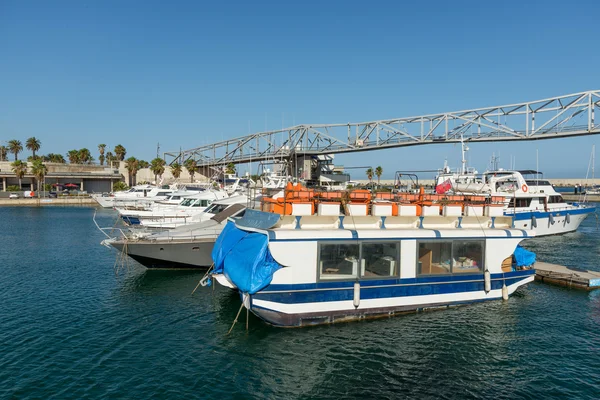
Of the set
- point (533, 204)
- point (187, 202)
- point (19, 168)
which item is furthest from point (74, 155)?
point (533, 204)

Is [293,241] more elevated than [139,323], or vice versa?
[293,241]

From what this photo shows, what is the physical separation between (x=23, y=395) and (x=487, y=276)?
14629 millimetres

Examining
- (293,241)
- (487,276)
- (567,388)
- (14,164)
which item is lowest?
(567,388)

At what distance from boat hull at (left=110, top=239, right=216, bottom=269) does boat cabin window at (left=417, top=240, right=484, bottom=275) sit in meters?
11.1

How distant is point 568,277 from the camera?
19.5 meters

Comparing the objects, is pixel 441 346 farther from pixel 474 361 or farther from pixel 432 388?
pixel 432 388

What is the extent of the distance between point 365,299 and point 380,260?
4.57 ft

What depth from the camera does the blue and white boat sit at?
41.8 ft

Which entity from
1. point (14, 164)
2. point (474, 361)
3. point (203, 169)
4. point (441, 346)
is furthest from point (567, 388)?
point (203, 169)

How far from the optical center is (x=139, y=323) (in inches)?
559

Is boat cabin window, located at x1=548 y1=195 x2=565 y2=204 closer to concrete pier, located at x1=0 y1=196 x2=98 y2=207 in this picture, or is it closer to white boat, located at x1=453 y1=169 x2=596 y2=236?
white boat, located at x1=453 y1=169 x2=596 y2=236

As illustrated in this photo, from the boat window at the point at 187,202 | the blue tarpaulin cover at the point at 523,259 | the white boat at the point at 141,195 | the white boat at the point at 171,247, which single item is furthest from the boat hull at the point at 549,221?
the white boat at the point at 141,195

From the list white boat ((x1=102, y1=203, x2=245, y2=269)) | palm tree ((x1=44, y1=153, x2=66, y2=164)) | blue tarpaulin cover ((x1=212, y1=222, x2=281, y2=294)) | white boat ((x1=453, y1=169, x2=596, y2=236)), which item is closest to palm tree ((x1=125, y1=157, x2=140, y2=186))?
palm tree ((x1=44, y1=153, x2=66, y2=164))

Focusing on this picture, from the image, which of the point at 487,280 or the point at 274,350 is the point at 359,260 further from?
the point at 487,280
